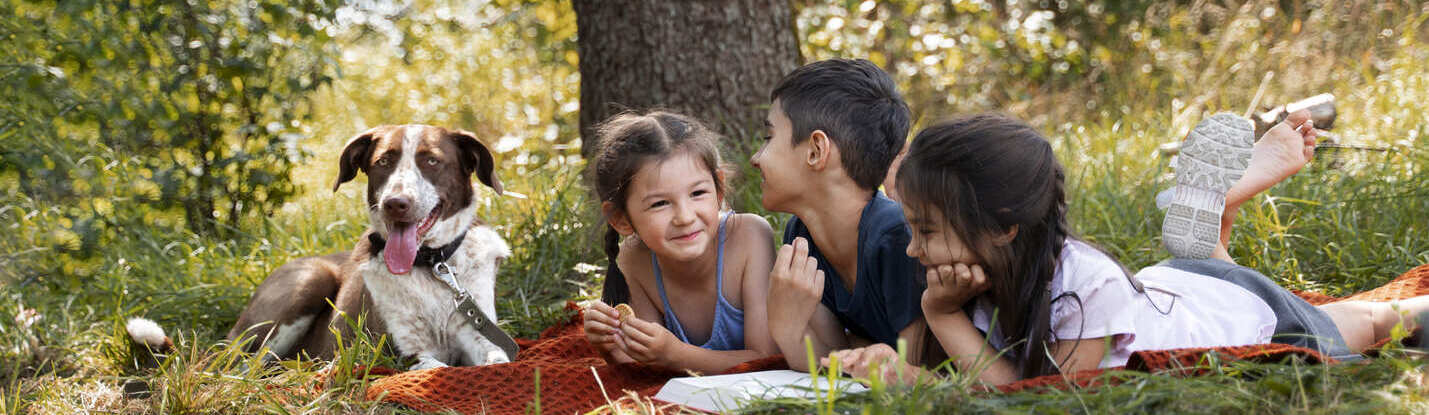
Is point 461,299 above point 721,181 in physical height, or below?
below

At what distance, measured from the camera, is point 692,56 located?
514 cm

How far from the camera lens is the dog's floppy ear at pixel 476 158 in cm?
357

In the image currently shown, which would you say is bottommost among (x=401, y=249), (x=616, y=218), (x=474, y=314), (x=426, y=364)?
(x=426, y=364)

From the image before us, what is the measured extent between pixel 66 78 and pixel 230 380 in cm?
249

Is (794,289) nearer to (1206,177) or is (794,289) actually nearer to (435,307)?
(1206,177)

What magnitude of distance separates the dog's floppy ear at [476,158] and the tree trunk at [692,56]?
4.85ft

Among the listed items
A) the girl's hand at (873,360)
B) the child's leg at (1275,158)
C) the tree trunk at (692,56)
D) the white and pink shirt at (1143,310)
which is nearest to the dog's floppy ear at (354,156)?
the tree trunk at (692,56)

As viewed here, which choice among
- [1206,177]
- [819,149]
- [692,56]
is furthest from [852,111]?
[692,56]

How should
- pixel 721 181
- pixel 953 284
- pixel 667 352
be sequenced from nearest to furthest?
pixel 953 284 < pixel 667 352 < pixel 721 181

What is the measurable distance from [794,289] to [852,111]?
54cm

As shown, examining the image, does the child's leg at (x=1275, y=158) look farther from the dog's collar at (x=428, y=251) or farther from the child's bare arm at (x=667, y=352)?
the dog's collar at (x=428, y=251)

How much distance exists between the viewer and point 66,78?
4629 mm

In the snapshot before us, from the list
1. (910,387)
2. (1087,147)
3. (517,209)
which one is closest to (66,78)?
(517,209)

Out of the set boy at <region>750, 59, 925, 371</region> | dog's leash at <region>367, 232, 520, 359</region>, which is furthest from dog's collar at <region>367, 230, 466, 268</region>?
boy at <region>750, 59, 925, 371</region>
